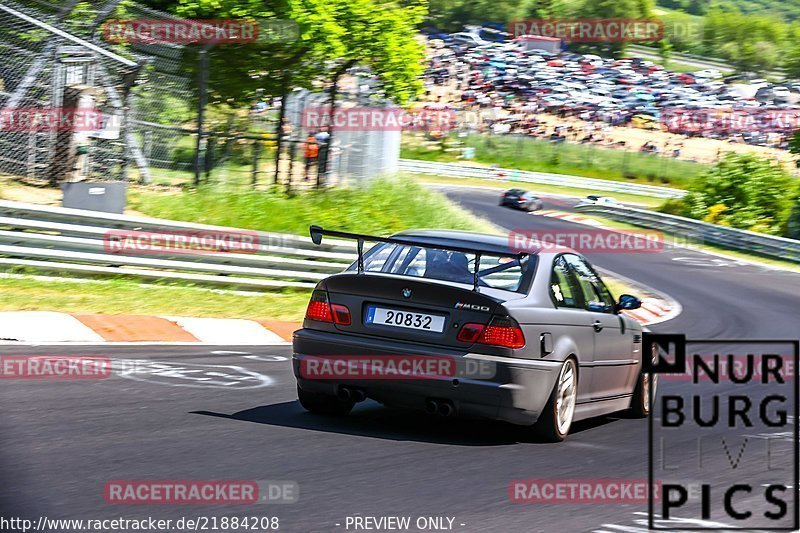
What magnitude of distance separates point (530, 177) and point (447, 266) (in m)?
51.1

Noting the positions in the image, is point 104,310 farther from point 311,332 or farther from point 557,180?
point 557,180

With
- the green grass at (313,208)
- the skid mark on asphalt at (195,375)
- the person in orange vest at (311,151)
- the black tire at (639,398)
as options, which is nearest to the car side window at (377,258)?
the skid mark on asphalt at (195,375)

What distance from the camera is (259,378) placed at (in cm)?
924

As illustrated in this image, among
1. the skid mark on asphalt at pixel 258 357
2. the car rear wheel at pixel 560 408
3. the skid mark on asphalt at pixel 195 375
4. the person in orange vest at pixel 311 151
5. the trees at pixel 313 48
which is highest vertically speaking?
the trees at pixel 313 48

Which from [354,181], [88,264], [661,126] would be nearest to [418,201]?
[354,181]

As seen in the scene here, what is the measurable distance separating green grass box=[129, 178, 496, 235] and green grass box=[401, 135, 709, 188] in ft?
128

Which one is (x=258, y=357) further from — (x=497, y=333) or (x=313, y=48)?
(x=313, y=48)

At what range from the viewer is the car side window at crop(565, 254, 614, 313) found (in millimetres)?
8102

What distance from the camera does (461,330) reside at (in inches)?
276

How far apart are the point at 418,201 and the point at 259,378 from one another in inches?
452

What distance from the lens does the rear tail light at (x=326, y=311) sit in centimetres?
732

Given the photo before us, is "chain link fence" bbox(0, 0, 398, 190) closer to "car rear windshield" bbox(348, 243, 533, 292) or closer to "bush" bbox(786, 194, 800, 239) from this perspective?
"car rear windshield" bbox(348, 243, 533, 292)

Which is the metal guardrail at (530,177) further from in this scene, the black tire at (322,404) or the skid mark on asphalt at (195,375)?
the black tire at (322,404)

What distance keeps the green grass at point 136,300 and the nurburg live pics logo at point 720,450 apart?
5088mm
